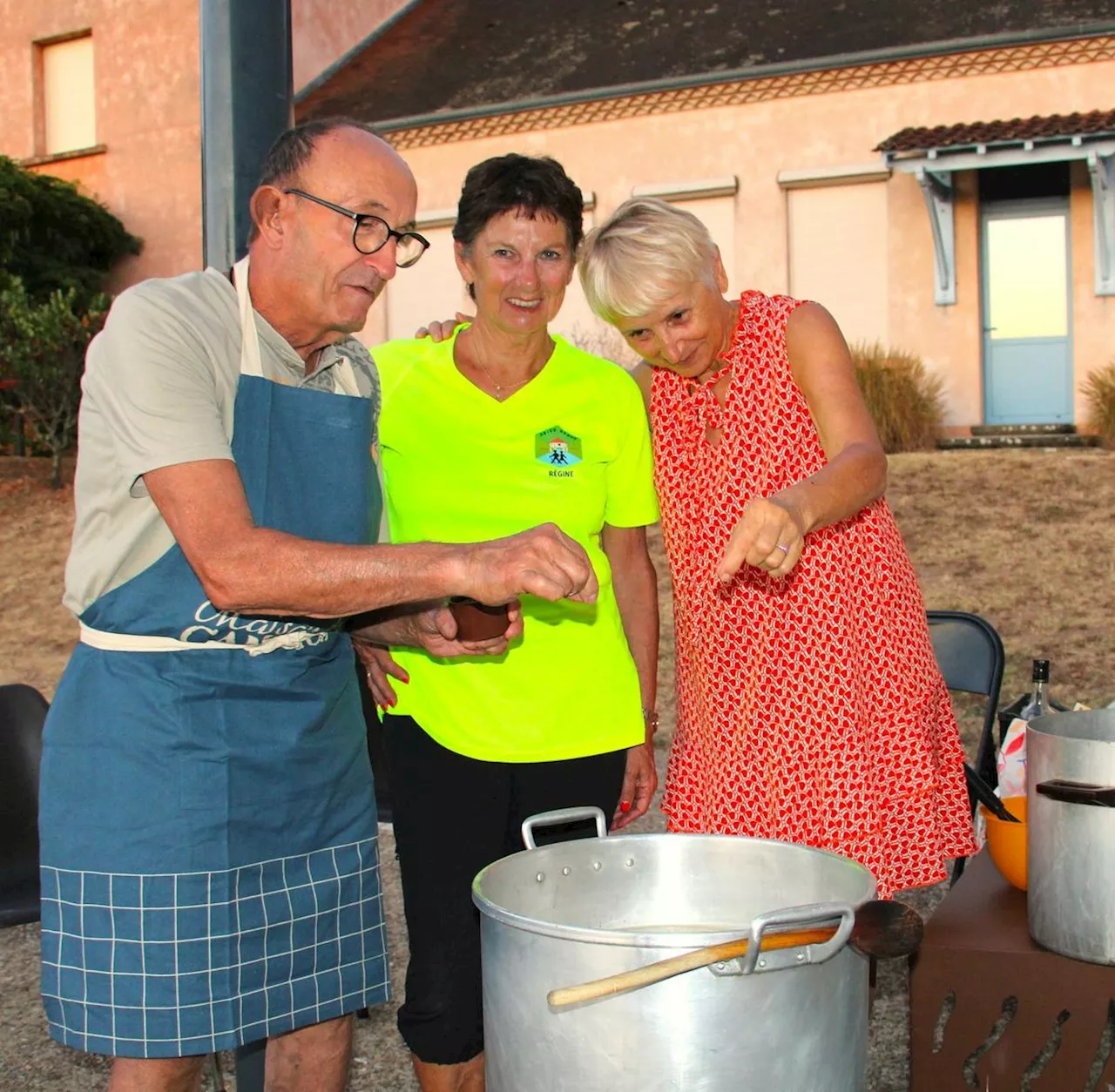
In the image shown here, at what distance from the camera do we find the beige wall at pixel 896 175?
47.7 ft

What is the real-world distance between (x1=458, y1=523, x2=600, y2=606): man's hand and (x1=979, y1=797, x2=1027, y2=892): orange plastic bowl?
3.60 feet

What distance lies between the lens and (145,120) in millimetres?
18578

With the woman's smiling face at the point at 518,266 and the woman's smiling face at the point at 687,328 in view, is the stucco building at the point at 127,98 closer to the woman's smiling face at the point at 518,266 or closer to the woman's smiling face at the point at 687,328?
the woman's smiling face at the point at 518,266

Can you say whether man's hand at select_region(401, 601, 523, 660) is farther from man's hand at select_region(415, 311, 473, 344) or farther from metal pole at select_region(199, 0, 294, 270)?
metal pole at select_region(199, 0, 294, 270)

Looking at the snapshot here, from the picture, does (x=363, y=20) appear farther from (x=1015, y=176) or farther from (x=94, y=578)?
(x=94, y=578)

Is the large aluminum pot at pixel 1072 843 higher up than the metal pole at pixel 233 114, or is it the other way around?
the metal pole at pixel 233 114

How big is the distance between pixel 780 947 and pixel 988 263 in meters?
14.8

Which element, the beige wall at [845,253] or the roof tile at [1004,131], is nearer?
the roof tile at [1004,131]

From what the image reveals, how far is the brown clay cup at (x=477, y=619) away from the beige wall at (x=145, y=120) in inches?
670

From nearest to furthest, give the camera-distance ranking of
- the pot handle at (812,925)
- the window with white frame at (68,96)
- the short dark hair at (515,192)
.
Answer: the pot handle at (812,925), the short dark hair at (515,192), the window with white frame at (68,96)

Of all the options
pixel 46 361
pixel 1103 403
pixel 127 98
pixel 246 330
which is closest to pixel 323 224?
pixel 246 330

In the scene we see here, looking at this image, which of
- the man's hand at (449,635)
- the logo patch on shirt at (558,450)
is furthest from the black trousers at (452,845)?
the logo patch on shirt at (558,450)

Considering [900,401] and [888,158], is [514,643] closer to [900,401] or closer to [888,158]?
[900,401]

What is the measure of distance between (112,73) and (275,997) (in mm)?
19046
